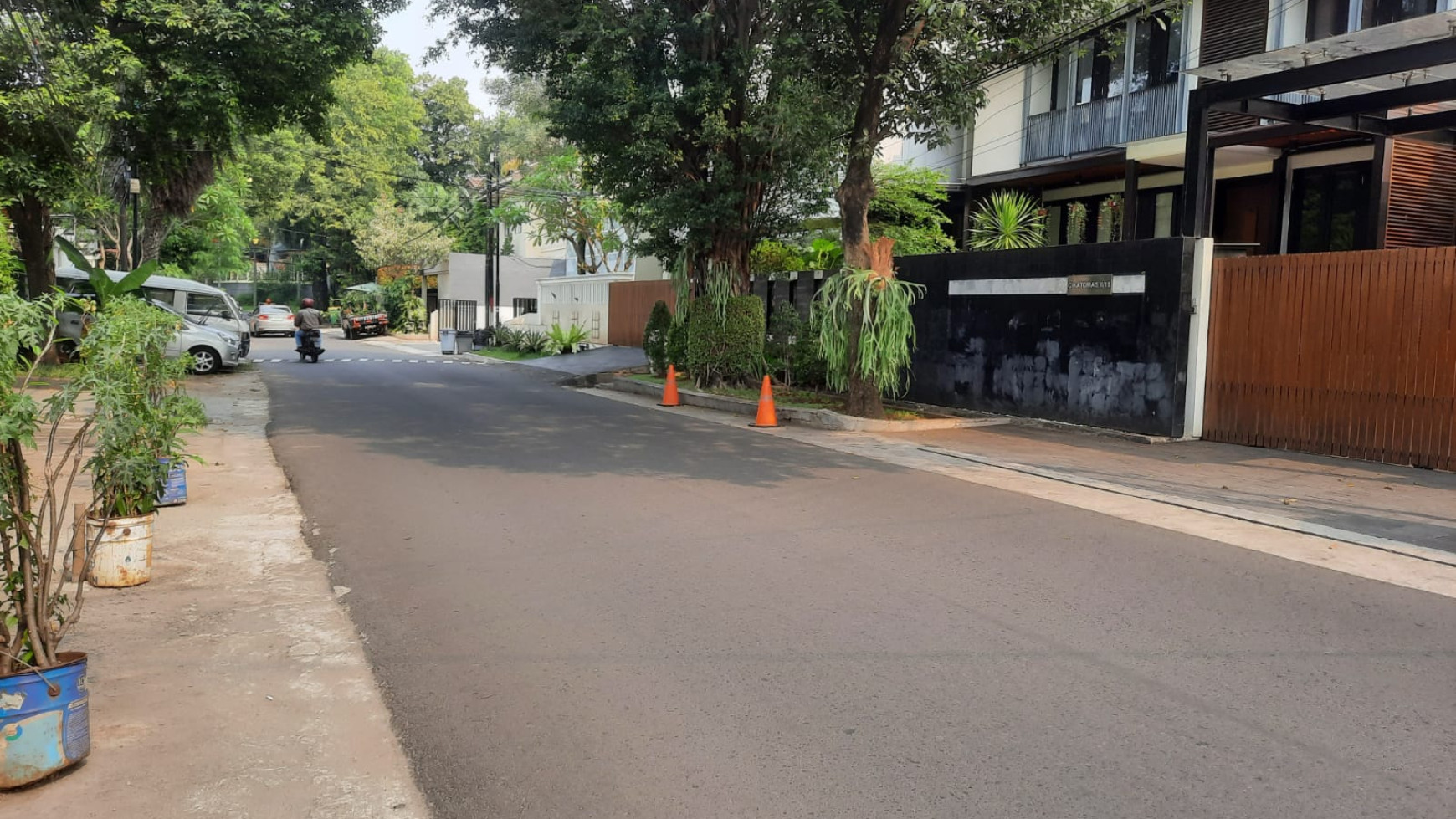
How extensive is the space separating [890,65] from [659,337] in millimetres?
10210

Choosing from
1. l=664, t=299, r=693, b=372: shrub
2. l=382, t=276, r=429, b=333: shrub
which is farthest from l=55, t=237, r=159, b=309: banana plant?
l=382, t=276, r=429, b=333: shrub

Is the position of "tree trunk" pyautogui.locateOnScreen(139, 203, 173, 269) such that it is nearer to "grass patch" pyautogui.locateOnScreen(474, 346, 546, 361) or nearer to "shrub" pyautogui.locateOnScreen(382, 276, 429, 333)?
"grass patch" pyautogui.locateOnScreen(474, 346, 546, 361)

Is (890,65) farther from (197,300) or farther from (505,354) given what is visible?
(505,354)

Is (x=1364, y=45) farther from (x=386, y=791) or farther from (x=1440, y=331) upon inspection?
(x=386, y=791)

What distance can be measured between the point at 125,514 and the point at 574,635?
320 cm

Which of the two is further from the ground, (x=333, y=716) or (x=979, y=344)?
(x=979, y=344)

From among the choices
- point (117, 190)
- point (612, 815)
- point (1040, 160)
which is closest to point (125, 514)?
point (612, 815)

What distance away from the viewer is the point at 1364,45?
11883 millimetres

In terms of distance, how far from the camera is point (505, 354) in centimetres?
3309

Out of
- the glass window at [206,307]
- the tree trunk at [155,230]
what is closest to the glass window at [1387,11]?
the glass window at [206,307]

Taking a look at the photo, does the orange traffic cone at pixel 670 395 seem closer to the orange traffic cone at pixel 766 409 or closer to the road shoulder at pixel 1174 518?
the orange traffic cone at pixel 766 409

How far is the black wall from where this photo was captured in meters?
13.1

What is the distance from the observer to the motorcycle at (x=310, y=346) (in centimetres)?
2848

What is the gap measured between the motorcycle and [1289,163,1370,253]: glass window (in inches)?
936
